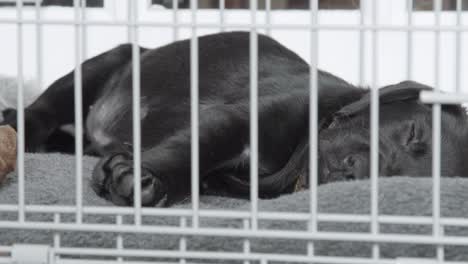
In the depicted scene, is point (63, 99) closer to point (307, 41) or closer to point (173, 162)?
Answer: point (173, 162)

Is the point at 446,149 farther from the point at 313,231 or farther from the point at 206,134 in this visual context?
the point at 313,231

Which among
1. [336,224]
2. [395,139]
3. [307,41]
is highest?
[307,41]

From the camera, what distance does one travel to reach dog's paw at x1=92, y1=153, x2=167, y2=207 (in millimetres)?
1533

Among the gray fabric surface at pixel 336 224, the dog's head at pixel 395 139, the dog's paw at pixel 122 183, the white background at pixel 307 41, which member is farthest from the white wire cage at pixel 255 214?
the white background at pixel 307 41

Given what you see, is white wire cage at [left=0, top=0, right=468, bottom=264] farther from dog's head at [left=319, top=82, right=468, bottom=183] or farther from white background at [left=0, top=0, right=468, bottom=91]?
white background at [left=0, top=0, right=468, bottom=91]

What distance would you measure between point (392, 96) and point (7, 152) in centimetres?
66

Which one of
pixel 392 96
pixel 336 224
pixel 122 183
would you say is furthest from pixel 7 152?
pixel 392 96

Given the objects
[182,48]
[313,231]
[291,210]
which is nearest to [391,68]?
[182,48]

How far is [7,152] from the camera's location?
1.64m

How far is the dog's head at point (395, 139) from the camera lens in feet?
5.74

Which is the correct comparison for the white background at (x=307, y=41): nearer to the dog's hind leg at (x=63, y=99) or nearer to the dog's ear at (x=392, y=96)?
the dog's hind leg at (x=63, y=99)

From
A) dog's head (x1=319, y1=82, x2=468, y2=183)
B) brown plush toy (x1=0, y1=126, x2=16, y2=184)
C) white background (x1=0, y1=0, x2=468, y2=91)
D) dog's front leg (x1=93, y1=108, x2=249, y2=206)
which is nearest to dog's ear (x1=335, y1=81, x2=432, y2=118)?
dog's head (x1=319, y1=82, x2=468, y2=183)

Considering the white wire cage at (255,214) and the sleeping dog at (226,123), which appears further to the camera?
the sleeping dog at (226,123)

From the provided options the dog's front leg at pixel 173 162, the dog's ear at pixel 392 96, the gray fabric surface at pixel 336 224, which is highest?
the dog's ear at pixel 392 96
